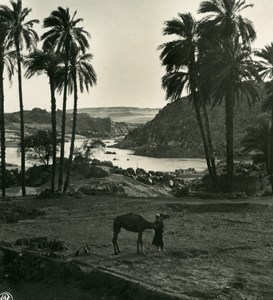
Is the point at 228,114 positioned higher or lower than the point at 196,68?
lower

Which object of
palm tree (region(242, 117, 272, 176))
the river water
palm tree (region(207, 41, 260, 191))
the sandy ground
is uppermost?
palm tree (region(207, 41, 260, 191))

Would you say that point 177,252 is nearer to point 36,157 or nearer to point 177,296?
point 177,296

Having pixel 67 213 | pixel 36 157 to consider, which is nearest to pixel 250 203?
pixel 67 213

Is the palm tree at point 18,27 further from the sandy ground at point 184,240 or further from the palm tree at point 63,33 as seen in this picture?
the sandy ground at point 184,240

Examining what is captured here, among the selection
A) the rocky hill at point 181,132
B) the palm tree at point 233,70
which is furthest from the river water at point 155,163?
the palm tree at point 233,70

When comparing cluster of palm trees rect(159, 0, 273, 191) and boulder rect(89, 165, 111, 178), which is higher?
cluster of palm trees rect(159, 0, 273, 191)

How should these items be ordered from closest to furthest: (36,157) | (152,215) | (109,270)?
(109,270), (152,215), (36,157)

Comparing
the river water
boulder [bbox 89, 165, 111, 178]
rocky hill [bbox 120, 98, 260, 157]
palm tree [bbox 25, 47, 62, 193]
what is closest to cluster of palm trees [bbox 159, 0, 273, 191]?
palm tree [bbox 25, 47, 62, 193]

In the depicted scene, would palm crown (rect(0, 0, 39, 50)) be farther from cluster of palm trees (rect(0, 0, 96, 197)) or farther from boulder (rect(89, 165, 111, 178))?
boulder (rect(89, 165, 111, 178))
